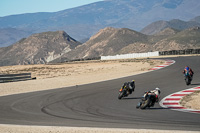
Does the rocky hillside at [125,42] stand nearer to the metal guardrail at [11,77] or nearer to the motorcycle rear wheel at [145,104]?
the metal guardrail at [11,77]

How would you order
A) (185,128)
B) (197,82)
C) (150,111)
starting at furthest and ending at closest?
1. (197,82)
2. (150,111)
3. (185,128)

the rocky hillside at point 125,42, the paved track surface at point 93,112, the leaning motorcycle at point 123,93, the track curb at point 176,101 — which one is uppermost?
the rocky hillside at point 125,42

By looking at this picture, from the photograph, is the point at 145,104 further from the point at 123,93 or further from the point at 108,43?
the point at 108,43

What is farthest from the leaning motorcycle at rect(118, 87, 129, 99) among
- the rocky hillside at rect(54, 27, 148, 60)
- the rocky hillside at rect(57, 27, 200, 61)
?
the rocky hillside at rect(54, 27, 148, 60)

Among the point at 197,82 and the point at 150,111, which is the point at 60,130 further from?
the point at 197,82

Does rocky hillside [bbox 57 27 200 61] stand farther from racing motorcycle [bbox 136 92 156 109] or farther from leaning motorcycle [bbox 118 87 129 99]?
racing motorcycle [bbox 136 92 156 109]

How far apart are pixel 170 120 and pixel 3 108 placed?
7.72 m

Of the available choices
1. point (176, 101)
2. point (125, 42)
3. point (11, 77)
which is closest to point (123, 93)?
point (176, 101)

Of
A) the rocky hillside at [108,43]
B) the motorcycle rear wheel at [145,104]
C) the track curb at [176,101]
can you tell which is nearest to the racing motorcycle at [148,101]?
the motorcycle rear wheel at [145,104]

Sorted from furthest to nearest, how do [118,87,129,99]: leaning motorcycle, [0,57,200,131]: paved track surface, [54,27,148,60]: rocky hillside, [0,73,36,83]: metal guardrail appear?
[54,27,148,60]: rocky hillside < [0,73,36,83]: metal guardrail < [118,87,129,99]: leaning motorcycle < [0,57,200,131]: paved track surface

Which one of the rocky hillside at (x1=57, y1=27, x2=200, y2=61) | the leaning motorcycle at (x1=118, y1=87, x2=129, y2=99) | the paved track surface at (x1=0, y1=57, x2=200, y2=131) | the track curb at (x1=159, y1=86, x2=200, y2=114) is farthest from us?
the rocky hillside at (x1=57, y1=27, x2=200, y2=61)

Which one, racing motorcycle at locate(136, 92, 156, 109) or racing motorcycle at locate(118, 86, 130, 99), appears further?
racing motorcycle at locate(118, 86, 130, 99)

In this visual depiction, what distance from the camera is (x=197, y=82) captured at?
23969 millimetres

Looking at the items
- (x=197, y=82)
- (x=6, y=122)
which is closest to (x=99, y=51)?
(x=197, y=82)
